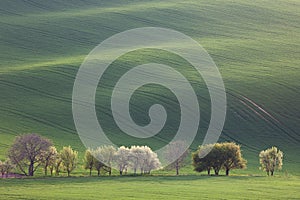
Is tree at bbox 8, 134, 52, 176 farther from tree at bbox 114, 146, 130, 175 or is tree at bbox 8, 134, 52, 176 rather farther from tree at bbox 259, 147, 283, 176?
Result: tree at bbox 259, 147, 283, 176

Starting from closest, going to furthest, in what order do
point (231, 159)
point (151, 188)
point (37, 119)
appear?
point (151, 188) < point (231, 159) < point (37, 119)

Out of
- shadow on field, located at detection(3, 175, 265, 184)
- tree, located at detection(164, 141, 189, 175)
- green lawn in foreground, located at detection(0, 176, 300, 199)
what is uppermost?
tree, located at detection(164, 141, 189, 175)

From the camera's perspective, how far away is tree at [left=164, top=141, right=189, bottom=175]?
5378 centimetres

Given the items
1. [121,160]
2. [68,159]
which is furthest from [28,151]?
[121,160]

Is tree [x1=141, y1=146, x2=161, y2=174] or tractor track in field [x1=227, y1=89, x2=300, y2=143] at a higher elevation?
tractor track in field [x1=227, y1=89, x2=300, y2=143]

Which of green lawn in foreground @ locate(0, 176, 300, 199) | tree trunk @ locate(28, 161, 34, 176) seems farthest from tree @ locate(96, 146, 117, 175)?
tree trunk @ locate(28, 161, 34, 176)

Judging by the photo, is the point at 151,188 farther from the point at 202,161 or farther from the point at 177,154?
the point at 177,154

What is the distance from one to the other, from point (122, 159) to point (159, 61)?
3217 centimetres

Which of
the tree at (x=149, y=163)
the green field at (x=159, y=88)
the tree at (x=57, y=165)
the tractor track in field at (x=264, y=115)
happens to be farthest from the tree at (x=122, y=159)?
the tractor track in field at (x=264, y=115)

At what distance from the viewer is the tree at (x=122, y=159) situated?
51156mm

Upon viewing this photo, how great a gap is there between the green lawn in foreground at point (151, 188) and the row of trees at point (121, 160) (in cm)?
281

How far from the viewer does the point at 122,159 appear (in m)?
51.3

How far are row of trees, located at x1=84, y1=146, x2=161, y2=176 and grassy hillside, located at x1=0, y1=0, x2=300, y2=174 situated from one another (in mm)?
7344

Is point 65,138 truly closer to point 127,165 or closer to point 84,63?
point 127,165
